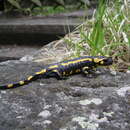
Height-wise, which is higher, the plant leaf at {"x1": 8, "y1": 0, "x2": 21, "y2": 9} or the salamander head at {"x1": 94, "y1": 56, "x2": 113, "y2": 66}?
the plant leaf at {"x1": 8, "y1": 0, "x2": 21, "y2": 9}

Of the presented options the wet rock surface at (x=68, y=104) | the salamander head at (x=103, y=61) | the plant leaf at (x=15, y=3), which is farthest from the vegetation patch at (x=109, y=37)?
the plant leaf at (x=15, y=3)

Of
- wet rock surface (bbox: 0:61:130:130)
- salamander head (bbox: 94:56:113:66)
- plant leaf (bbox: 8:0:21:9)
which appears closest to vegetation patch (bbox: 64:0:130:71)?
salamander head (bbox: 94:56:113:66)

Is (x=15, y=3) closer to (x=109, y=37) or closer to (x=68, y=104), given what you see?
(x=109, y=37)

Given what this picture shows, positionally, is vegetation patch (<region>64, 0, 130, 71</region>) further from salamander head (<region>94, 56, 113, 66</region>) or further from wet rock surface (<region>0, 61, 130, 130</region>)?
wet rock surface (<region>0, 61, 130, 130</region>)

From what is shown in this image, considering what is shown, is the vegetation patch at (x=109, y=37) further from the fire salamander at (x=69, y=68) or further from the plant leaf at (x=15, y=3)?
the plant leaf at (x=15, y=3)

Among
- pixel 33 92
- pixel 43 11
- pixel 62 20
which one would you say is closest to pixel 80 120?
pixel 33 92

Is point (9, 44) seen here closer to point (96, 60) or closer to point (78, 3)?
point (78, 3)
